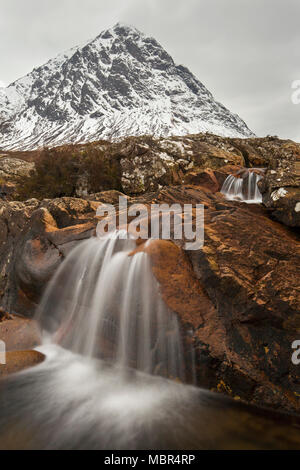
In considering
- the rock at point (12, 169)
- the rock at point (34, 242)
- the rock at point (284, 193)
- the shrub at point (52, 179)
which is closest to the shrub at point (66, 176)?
the shrub at point (52, 179)

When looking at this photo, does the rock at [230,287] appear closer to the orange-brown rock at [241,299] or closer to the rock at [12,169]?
the orange-brown rock at [241,299]

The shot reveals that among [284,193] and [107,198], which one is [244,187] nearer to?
[284,193]

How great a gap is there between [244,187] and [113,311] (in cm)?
1143

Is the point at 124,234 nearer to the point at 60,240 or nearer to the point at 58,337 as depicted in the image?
the point at 60,240

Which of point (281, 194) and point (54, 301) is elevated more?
point (281, 194)

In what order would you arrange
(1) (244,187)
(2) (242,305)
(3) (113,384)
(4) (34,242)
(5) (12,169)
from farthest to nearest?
1. (5) (12,169)
2. (1) (244,187)
3. (4) (34,242)
4. (3) (113,384)
5. (2) (242,305)

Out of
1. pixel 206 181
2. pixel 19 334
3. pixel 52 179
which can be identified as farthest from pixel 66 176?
pixel 19 334

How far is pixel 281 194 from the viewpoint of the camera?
691cm

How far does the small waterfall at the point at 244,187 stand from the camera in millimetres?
13764

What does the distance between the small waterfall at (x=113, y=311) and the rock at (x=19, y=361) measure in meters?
0.77

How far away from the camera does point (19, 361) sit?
6.05 m

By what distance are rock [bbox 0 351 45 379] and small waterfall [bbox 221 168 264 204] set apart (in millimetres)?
11644

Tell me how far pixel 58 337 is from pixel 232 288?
17.0 ft
